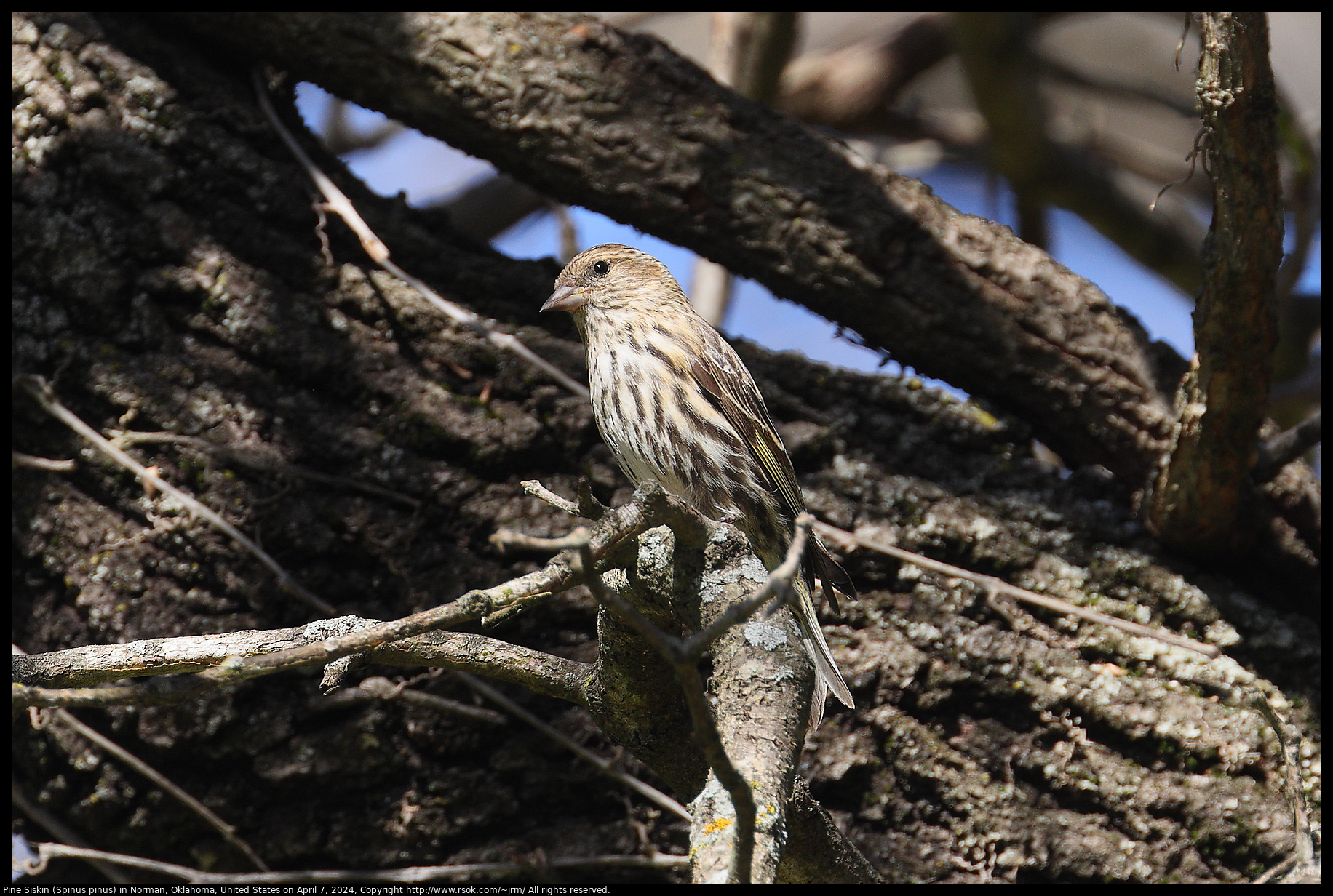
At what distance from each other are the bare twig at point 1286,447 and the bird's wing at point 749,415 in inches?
51.7

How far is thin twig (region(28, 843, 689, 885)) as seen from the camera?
2.47 metres

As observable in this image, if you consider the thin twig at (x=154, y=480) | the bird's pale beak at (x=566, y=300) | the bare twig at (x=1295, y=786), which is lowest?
the bare twig at (x=1295, y=786)

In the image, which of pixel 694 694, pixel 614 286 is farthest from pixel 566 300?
pixel 694 694

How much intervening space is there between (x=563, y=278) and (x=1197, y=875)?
2458mm

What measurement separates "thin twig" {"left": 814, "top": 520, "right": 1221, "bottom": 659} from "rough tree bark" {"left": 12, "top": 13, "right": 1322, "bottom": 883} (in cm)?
4

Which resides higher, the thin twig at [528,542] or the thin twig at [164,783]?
the thin twig at [528,542]

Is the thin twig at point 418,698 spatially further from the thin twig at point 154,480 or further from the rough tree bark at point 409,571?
the thin twig at point 154,480

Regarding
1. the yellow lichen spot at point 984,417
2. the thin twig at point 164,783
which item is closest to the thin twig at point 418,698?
the thin twig at point 164,783

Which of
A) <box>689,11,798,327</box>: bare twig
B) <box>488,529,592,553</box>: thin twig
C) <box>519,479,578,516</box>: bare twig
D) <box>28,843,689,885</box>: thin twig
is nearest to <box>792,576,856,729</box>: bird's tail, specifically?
<box>28,843,689,885</box>: thin twig

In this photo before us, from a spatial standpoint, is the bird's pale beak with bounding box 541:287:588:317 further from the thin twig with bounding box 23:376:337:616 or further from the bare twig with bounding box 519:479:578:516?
the bare twig with bounding box 519:479:578:516

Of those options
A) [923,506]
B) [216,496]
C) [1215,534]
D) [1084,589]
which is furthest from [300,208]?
[1215,534]

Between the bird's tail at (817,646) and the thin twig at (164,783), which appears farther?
the thin twig at (164,783)

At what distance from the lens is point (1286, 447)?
8.83 ft

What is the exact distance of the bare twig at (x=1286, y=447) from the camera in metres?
2.65
